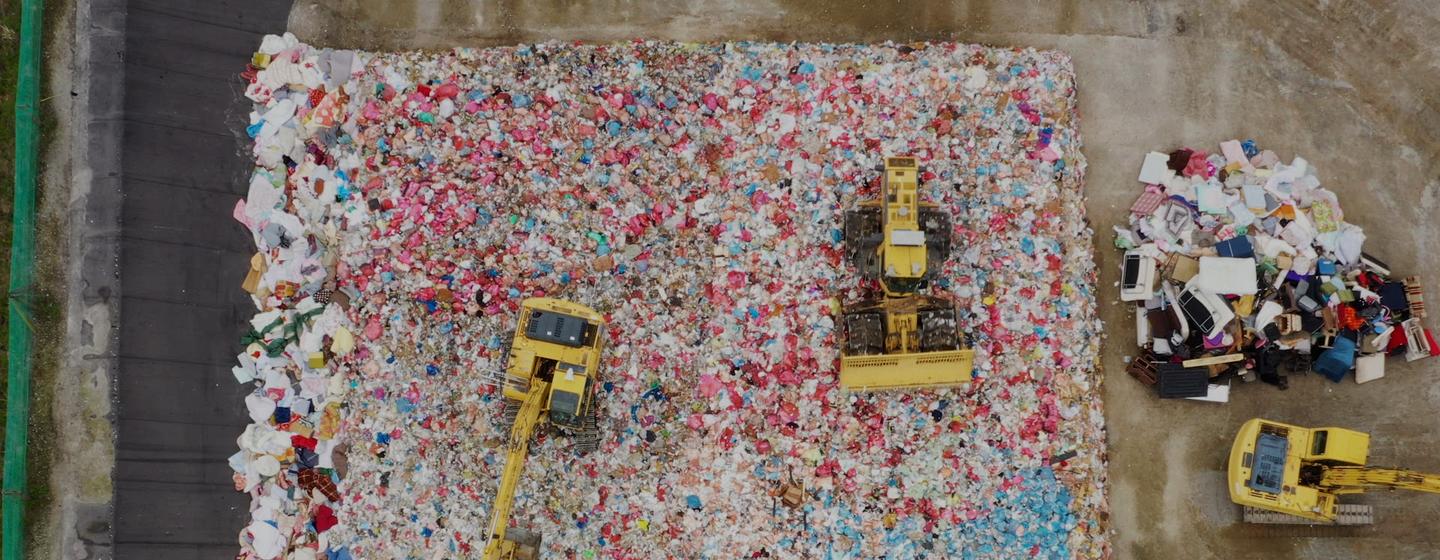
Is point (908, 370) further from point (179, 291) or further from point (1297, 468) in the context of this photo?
point (179, 291)

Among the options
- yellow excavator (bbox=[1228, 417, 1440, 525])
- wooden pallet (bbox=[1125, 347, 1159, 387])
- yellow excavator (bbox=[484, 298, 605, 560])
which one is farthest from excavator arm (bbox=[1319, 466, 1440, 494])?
yellow excavator (bbox=[484, 298, 605, 560])

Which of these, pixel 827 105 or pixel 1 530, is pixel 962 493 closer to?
pixel 827 105

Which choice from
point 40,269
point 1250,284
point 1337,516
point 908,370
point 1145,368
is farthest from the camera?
point 40,269

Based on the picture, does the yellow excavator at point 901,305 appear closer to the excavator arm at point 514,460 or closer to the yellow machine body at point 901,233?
the yellow machine body at point 901,233

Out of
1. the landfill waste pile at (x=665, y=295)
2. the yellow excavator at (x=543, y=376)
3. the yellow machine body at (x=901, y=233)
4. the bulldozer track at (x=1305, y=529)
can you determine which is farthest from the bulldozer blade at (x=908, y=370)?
the bulldozer track at (x=1305, y=529)

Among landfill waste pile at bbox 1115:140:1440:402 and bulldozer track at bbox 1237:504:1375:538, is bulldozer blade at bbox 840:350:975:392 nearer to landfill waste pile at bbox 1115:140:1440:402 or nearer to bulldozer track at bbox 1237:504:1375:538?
landfill waste pile at bbox 1115:140:1440:402

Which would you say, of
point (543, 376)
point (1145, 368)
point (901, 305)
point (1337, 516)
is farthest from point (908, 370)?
point (1337, 516)
